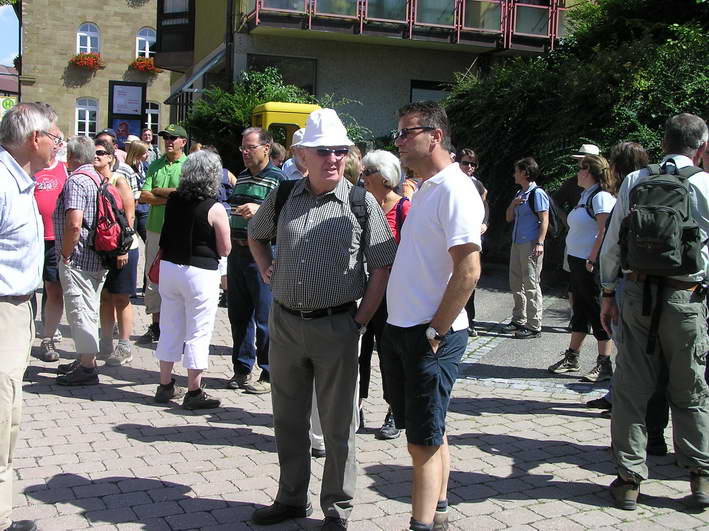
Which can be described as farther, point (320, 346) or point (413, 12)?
point (413, 12)

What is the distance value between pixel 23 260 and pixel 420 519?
2175 millimetres

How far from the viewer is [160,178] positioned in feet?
27.1

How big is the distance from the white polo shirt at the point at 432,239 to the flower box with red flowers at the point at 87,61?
140ft

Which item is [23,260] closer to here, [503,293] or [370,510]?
[370,510]

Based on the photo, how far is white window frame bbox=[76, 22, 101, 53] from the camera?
43.3 meters

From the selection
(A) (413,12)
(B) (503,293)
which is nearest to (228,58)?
(A) (413,12)

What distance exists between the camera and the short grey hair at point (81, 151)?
6.72 m

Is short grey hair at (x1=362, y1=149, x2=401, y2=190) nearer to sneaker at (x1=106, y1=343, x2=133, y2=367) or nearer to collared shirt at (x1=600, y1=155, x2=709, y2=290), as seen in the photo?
collared shirt at (x1=600, y1=155, x2=709, y2=290)

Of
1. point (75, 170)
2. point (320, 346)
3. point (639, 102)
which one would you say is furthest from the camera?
point (639, 102)

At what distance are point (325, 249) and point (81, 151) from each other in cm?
361

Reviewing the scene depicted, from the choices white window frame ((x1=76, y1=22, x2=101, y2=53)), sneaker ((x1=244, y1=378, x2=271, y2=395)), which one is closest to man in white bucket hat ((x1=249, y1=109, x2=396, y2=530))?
sneaker ((x1=244, y1=378, x2=271, y2=395))

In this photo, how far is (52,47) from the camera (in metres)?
42.4

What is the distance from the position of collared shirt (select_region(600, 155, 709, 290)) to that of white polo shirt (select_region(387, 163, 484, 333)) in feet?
4.64

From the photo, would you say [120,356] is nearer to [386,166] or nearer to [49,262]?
[49,262]
